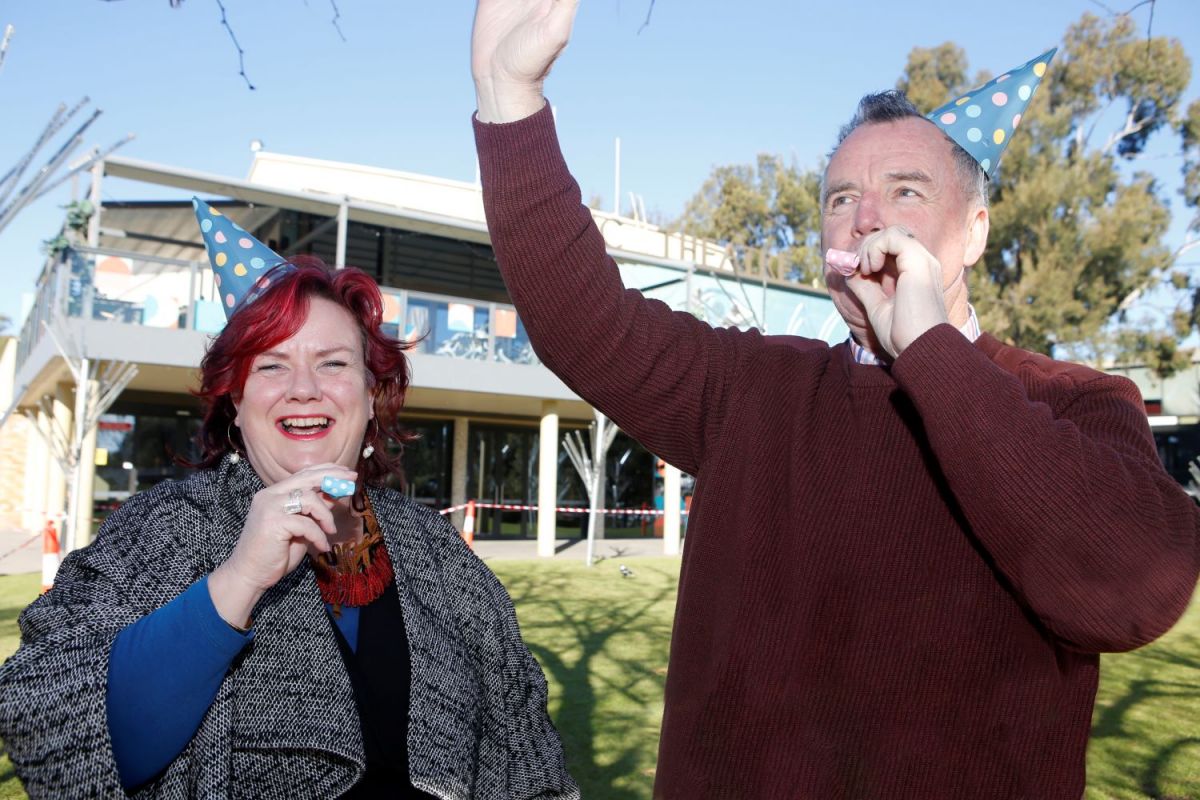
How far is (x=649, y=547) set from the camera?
19.8 m

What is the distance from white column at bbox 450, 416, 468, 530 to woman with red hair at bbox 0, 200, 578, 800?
1826cm

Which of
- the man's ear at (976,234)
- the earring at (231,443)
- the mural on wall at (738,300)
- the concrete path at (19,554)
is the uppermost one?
the mural on wall at (738,300)

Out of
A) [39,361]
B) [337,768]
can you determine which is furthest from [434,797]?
[39,361]

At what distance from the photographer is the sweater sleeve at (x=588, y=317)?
A: 1.25 meters

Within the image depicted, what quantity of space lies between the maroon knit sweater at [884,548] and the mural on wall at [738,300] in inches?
651

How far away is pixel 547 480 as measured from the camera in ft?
56.9

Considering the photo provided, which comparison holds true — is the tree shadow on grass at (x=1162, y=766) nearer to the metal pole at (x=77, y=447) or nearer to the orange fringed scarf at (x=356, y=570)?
the orange fringed scarf at (x=356, y=570)

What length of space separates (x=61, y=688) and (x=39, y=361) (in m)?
16.9

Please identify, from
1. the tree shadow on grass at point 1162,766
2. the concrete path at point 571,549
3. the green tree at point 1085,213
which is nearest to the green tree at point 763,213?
the green tree at point 1085,213

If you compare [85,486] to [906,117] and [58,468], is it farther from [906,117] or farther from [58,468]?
[906,117]

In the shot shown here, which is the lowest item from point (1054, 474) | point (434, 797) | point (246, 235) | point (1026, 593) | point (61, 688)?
point (434, 797)

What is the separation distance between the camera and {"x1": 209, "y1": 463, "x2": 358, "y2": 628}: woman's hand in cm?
155

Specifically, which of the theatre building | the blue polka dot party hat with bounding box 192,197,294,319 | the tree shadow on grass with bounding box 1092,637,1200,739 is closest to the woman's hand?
the blue polka dot party hat with bounding box 192,197,294,319

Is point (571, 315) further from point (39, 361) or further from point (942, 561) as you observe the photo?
point (39, 361)
